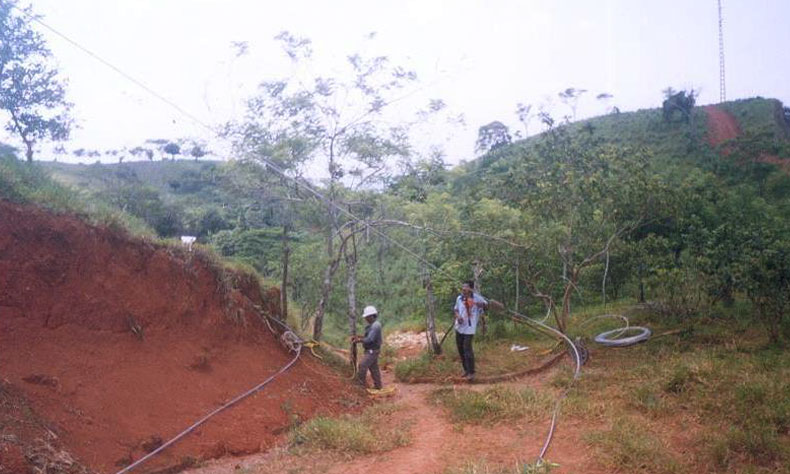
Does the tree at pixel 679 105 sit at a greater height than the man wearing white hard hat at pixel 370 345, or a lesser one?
greater

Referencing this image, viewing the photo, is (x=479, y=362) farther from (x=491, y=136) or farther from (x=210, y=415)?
(x=491, y=136)

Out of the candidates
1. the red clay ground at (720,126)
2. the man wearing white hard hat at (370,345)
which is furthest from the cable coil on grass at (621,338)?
the red clay ground at (720,126)

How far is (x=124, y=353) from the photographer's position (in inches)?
276

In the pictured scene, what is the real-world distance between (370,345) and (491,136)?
1540 inches

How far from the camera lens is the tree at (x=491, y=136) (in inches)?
1826

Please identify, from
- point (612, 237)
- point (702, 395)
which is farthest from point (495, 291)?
point (702, 395)

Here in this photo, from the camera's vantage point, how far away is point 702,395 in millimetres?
7273

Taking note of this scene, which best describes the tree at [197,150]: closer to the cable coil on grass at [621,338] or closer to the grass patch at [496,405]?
the grass patch at [496,405]

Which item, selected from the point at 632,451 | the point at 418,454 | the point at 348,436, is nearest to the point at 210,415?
the point at 348,436

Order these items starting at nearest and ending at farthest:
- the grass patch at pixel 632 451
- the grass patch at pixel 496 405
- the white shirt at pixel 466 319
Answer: the grass patch at pixel 632 451
the grass patch at pixel 496 405
the white shirt at pixel 466 319

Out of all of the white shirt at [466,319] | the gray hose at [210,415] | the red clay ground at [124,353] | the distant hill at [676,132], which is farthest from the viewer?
the distant hill at [676,132]

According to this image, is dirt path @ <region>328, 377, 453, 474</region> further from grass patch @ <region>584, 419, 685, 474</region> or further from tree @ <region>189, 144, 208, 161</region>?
tree @ <region>189, 144, 208, 161</region>

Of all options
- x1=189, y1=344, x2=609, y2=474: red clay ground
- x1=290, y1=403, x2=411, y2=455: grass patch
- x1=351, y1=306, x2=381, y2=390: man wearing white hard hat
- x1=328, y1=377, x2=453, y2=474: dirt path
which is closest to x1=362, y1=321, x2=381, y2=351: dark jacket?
x1=351, y1=306, x2=381, y2=390: man wearing white hard hat

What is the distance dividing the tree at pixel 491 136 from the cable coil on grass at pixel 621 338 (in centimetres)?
3497
